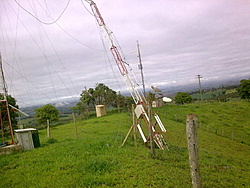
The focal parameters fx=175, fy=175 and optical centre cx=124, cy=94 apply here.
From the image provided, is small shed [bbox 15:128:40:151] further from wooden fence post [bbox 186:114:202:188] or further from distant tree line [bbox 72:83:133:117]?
distant tree line [bbox 72:83:133:117]

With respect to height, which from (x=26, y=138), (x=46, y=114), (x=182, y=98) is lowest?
(x=182, y=98)

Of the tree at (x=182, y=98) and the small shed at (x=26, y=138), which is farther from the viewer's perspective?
the tree at (x=182, y=98)

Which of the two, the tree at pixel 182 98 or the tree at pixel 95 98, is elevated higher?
the tree at pixel 95 98

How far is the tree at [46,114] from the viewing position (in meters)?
27.5

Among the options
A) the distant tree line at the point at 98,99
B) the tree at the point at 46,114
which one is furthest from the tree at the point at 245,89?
the tree at the point at 46,114

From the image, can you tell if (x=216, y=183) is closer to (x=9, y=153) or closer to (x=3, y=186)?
(x=3, y=186)

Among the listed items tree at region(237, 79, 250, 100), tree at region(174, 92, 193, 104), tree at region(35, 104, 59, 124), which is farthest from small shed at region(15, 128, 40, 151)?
tree at region(237, 79, 250, 100)

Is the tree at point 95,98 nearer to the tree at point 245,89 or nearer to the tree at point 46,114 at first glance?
the tree at point 46,114

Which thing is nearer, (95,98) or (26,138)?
(26,138)

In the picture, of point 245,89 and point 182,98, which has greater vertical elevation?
point 245,89

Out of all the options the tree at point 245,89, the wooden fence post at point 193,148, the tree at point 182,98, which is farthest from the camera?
the tree at point 182,98

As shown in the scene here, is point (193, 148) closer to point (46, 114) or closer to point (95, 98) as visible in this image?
point (46, 114)

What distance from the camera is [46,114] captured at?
2738 centimetres

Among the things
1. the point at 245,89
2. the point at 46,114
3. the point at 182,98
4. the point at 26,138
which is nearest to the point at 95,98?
the point at 46,114
